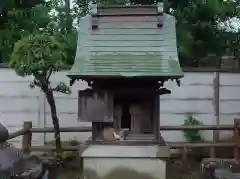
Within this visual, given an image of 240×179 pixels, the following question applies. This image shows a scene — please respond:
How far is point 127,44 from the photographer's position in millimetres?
7668

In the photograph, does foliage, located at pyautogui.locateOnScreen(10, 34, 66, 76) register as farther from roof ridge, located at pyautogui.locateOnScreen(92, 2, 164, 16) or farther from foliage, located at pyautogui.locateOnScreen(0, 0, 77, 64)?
foliage, located at pyautogui.locateOnScreen(0, 0, 77, 64)

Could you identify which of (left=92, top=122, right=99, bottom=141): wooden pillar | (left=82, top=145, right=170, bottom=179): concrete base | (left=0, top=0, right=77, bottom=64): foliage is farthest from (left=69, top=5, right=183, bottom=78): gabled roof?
(left=0, top=0, right=77, bottom=64): foliage

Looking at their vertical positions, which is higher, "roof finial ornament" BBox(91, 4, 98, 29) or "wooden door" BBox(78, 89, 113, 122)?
"roof finial ornament" BBox(91, 4, 98, 29)

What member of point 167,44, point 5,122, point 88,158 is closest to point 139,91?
point 167,44

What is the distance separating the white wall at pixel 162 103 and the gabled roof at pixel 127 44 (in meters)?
2.63

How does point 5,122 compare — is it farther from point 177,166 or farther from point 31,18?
point 177,166

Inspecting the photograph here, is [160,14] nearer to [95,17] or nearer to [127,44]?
[127,44]

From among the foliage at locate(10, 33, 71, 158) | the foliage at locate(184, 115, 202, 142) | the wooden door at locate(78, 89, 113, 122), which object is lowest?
the foliage at locate(184, 115, 202, 142)

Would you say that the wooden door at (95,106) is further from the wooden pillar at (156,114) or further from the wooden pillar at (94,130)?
the wooden pillar at (156,114)

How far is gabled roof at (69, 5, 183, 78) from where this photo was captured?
23.3 feet

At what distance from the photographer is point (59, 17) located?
42.1 feet

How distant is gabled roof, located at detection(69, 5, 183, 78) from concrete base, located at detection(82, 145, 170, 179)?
1314 millimetres

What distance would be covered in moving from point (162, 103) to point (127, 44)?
9.79 feet

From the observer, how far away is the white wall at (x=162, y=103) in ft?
33.3
